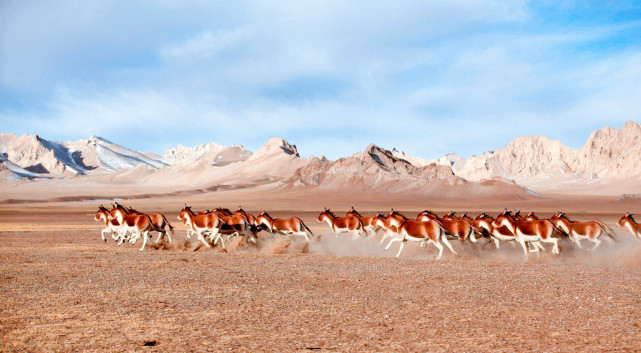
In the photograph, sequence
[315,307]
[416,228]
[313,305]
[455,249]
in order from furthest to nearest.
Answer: [455,249]
[416,228]
[313,305]
[315,307]

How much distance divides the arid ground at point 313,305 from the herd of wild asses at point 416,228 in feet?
4.15

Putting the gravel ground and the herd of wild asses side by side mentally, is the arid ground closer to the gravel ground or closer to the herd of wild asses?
the gravel ground

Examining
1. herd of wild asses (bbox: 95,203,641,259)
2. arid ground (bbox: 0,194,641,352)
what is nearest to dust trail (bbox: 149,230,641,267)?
herd of wild asses (bbox: 95,203,641,259)

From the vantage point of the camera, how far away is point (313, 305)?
9.75 metres

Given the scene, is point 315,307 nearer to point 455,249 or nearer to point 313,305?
point 313,305

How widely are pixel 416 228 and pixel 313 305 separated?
8.70 meters

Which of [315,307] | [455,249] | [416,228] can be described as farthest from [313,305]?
[455,249]

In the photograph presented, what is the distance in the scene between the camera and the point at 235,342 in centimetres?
725

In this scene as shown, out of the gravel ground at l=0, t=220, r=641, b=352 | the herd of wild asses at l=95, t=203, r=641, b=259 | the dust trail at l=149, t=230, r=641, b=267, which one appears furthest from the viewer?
the dust trail at l=149, t=230, r=641, b=267

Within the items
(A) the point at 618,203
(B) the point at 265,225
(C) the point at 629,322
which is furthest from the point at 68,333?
(A) the point at 618,203

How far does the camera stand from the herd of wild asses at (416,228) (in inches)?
706

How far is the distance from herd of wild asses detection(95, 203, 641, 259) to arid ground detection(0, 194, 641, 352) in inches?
49.8

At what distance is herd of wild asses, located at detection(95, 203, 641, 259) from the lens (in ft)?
58.8

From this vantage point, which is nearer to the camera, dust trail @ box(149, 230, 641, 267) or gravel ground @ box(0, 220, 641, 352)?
gravel ground @ box(0, 220, 641, 352)
